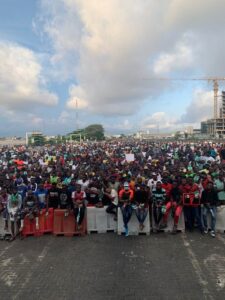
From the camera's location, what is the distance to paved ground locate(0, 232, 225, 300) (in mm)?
6801

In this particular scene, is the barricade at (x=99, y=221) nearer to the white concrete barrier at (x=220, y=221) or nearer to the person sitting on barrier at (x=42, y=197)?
the person sitting on barrier at (x=42, y=197)

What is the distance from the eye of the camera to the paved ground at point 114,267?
268 inches

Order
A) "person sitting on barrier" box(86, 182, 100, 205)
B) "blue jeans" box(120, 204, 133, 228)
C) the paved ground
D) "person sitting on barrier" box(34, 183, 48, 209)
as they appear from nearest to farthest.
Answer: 1. the paved ground
2. "blue jeans" box(120, 204, 133, 228)
3. "person sitting on barrier" box(34, 183, 48, 209)
4. "person sitting on barrier" box(86, 182, 100, 205)

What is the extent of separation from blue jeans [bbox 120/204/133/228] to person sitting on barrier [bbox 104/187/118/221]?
0.50m

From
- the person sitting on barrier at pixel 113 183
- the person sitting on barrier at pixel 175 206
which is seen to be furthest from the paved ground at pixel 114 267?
the person sitting on barrier at pixel 113 183

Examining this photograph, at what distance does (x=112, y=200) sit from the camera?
11438 millimetres

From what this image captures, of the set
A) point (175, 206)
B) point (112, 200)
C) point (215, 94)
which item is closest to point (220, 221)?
point (175, 206)

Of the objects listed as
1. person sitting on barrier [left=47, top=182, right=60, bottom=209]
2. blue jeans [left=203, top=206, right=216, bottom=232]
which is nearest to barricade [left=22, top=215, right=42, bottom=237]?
person sitting on barrier [left=47, top=182, right=60, bottom=209]

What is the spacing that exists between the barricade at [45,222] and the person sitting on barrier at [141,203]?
A: 277 centimetres

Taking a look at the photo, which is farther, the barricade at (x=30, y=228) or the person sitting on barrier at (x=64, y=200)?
the person sitting on barrier at (x=64, y=200)

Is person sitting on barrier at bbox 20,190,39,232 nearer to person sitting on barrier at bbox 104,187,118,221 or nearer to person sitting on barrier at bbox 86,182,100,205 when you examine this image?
person sitting on barrier at bbox 86,182,100,205

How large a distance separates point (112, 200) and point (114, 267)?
3.50 m

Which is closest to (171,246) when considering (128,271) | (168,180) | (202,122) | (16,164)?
(128,271)

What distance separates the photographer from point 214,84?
141 metres
